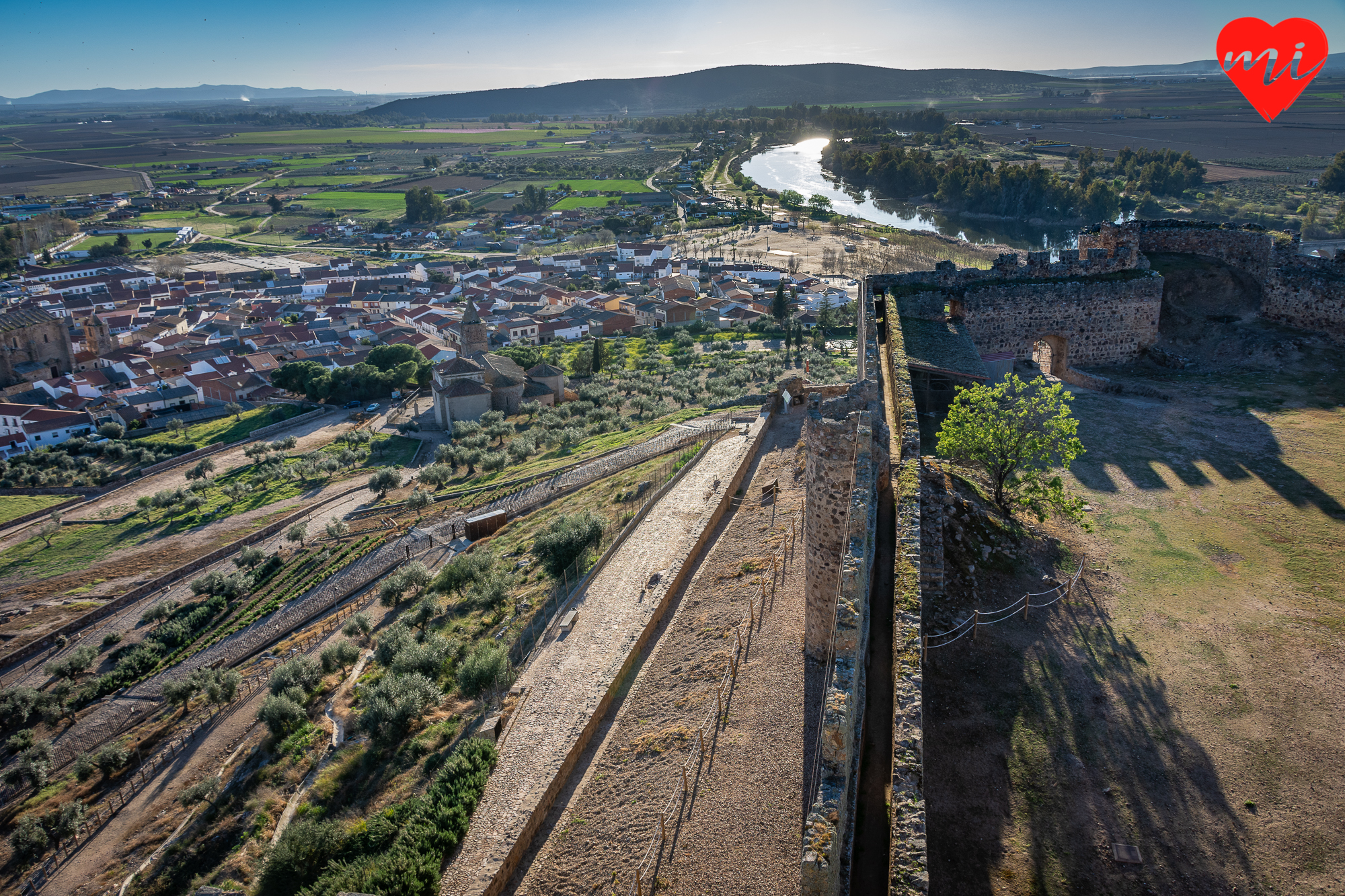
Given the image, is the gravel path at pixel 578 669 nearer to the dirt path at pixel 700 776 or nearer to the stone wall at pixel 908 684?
the dirt path at pixel 700 776

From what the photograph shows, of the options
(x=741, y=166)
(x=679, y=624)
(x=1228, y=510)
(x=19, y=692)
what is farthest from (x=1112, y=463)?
(x=741, y=166)

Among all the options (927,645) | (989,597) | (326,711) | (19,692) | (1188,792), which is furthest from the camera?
(19,692)

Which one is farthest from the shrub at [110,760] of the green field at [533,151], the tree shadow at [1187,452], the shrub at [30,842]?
the green field at [533,151]

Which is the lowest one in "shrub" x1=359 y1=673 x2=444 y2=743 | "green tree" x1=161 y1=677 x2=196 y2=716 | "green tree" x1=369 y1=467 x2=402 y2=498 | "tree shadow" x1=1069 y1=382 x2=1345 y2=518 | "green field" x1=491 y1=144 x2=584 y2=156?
"green tree" x1=161 y1=677 x2=196 y2=716

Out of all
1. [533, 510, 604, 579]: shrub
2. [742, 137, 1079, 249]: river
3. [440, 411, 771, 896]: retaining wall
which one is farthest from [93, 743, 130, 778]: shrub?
[742, 137, 1079, 249]: river

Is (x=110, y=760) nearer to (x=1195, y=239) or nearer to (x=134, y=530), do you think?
(x=134, y=530)

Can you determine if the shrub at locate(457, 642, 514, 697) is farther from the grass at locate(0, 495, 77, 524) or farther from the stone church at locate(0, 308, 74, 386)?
the stone church at locate(0, 308, 74, 386)

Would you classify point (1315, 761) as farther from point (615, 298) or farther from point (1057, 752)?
point (615, 298)
